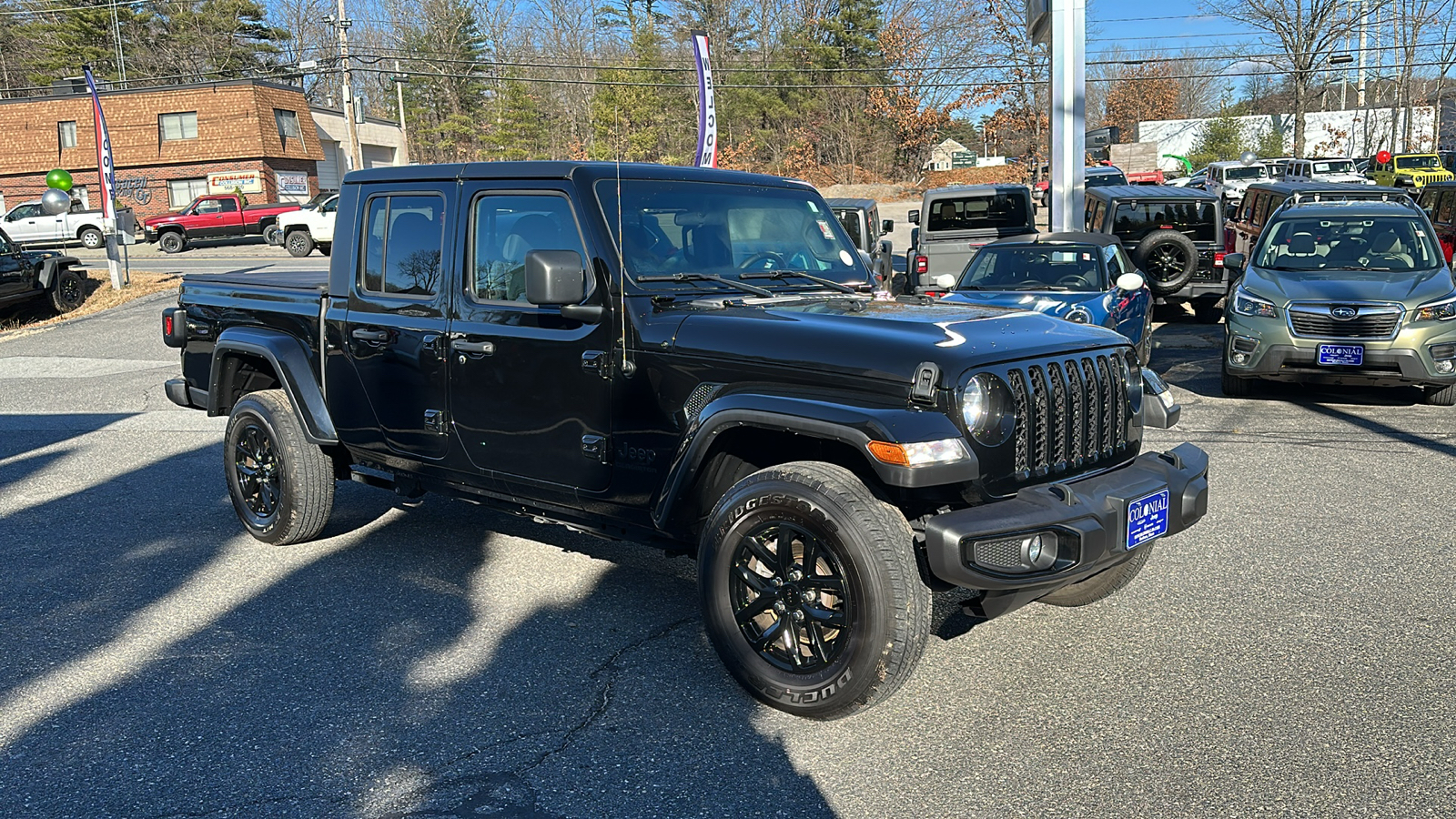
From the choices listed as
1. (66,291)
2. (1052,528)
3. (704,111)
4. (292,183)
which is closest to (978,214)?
(704,111)

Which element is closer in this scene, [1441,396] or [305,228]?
[1441,396]

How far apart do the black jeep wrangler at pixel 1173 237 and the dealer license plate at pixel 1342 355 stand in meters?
4.91

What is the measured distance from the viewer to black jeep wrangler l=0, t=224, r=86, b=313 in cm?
1755

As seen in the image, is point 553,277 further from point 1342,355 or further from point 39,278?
point 39,278

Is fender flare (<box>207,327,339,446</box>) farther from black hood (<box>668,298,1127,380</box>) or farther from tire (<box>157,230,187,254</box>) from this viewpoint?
tire (<box>157,230,187,254</box>)

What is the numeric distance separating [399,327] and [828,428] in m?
2.42

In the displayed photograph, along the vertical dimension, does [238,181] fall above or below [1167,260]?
above

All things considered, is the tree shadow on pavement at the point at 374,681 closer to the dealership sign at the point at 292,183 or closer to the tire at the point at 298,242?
the tire at the point at 298,242

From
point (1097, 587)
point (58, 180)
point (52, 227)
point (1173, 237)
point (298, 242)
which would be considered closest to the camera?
point (1097, 587)

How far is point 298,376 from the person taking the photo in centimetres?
589

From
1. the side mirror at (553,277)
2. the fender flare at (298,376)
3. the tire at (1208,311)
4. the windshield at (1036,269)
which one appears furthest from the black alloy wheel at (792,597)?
the tire at (1208,311)

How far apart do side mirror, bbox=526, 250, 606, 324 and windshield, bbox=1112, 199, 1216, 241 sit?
13.2 metres

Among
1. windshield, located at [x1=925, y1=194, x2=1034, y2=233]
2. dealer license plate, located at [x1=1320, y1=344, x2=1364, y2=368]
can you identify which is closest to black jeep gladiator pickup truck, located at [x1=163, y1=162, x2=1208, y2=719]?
dealer license plate, located at [x1=1320, y1=344, x2=1364, y2=368]

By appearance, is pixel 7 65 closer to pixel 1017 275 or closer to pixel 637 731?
pixel 1017 275
